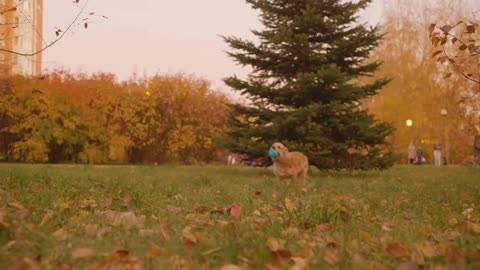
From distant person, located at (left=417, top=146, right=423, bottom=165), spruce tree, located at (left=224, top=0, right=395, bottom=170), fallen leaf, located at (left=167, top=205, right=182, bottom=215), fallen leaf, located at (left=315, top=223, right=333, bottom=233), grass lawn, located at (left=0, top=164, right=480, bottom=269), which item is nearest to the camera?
grass lawn, located at (left=0, top=164, right=480, bottom=269)

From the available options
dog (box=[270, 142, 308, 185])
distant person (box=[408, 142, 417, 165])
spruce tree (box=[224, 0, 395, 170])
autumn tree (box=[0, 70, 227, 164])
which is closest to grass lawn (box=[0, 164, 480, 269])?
dog (box=[270, 142, 308, 185])

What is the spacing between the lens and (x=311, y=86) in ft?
42.6

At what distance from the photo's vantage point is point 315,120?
532 inches

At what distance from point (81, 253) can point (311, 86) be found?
11.2 m

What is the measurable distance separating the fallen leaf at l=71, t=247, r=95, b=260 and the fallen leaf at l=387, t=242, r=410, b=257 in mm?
1431

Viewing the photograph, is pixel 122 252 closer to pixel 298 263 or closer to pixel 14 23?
pixel 298 263

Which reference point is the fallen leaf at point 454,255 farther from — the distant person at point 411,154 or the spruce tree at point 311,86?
the distant person at point 411,154

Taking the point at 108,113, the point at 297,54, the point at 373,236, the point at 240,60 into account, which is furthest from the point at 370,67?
the point at 108,113

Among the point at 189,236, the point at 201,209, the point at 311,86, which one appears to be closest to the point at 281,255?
the point at 189,236

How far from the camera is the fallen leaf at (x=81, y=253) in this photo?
2.21 m

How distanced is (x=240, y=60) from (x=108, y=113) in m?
10.2

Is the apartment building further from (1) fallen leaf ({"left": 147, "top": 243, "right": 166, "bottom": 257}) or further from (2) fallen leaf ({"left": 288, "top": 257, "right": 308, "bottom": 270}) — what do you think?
(2) fallen leaf ({"left": 288, "top": 257, "right": 308, "bottom": 270})

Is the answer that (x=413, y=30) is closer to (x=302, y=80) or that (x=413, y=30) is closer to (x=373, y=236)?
(x=302, y=80)

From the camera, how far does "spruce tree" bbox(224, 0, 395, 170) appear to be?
12953mm
